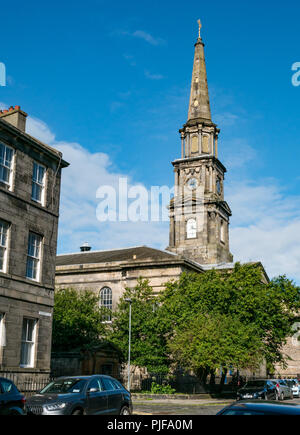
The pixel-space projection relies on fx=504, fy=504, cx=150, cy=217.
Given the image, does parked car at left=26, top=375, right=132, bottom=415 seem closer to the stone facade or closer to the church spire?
the stone facade

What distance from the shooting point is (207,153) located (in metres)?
68.5

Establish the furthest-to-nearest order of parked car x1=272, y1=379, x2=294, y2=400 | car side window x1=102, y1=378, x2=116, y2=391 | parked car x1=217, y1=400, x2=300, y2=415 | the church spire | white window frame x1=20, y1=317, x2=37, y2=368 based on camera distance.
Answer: the church spire → parked car x1=272, y1=379, x2=294, y2=400 → white window frame x1=20, y1=317, x2=37, y2=368 → car side window x1=102, y1=378, x2=116, y2=391 → parked car x1=217, y1=400, x2=300, y2=415

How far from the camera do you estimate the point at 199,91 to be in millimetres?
71438

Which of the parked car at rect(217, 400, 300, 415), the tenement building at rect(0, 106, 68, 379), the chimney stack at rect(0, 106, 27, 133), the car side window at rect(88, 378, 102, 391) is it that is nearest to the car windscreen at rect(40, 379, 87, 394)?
the car side window at rect(88, 378, 102, 391)

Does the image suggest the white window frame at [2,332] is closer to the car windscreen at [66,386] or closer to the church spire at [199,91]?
the car windscreen at [66,386]

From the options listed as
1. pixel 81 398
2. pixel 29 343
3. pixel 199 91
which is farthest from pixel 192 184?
pixel 81 398

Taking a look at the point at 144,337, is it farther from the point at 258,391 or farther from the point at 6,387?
the point at 6,387

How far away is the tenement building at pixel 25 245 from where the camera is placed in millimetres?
22953

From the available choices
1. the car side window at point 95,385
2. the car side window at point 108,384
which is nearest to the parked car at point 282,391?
the car side window at point 108,384

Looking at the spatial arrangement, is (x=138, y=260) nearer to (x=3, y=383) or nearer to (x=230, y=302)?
(x=230, y=302)

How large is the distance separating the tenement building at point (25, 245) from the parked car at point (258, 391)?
1246 cm

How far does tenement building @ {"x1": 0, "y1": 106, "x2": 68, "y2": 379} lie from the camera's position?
23.0 m

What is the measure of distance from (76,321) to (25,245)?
18.8m
